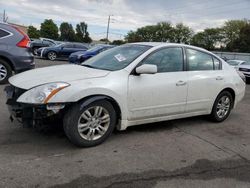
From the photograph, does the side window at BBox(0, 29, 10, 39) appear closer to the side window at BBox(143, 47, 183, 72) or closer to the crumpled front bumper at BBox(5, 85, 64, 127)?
the crumpled front bumper at BBox(5, 85, 64, 127)

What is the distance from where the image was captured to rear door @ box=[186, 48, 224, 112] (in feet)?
16.0

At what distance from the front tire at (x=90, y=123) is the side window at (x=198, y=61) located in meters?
1.84

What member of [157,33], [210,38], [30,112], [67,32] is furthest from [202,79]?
[67,32]

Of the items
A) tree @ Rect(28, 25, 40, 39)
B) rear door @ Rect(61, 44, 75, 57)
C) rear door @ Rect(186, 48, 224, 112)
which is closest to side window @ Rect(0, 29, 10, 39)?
rear door @ Rect(186, 48, 224, 112)

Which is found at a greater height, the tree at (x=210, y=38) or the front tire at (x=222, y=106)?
the tree at (x=210, y=38)

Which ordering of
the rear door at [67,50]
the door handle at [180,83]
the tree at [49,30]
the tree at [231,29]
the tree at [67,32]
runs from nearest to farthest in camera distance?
the door handle at [180,83], the rear door at [67,50], the tree at [231,29], the tree at [49,30], the tree at [67,32]

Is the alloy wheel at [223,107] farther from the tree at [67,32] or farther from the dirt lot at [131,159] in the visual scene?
the tree at [67,32]

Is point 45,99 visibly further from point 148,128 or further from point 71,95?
point 148,128

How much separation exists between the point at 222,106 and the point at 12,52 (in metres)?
5.63

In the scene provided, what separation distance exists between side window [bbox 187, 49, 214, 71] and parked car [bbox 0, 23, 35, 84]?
4816 millimetres

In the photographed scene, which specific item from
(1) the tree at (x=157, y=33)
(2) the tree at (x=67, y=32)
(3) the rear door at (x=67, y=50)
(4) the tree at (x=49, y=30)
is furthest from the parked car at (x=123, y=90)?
(4) the tree at (x=49, y=30)

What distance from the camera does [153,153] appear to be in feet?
12.5

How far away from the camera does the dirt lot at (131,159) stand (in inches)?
120

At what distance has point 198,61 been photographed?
511cm
